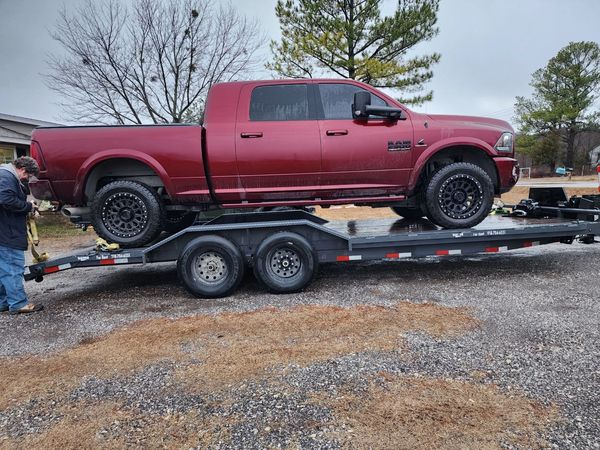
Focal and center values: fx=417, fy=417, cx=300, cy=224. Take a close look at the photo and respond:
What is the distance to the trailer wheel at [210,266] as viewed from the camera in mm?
4797

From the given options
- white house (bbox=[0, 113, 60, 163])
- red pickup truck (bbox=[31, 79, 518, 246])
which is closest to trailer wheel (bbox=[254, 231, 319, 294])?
red pickup truck (bbox=[31, 79, 518, 246])

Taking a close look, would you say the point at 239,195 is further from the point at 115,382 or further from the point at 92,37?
the point at 92,37

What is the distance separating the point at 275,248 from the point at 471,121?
2.94 meters

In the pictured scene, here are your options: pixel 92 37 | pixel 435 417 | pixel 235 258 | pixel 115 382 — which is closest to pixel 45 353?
pixel 115 382

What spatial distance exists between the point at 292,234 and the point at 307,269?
1.48ft

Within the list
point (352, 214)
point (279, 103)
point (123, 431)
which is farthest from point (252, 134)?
point (352, 214)

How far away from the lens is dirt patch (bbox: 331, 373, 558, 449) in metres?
2.21

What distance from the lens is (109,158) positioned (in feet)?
15.7

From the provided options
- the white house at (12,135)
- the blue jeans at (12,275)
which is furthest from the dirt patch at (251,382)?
the white house at (12,135)

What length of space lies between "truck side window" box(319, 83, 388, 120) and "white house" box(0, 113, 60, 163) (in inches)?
786

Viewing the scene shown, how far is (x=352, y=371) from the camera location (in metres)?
2.96

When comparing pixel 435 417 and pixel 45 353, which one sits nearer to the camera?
pixel 435 417

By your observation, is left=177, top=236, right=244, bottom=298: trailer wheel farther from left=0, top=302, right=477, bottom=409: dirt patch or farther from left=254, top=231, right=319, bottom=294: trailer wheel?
left=0, top=302, right=477, bottom=409: dirt patch

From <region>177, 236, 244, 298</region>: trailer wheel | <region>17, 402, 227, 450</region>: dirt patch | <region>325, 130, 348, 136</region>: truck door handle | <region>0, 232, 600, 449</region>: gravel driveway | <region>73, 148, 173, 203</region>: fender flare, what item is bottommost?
<region>17, 402, 227, 450</region>: dirt patch
